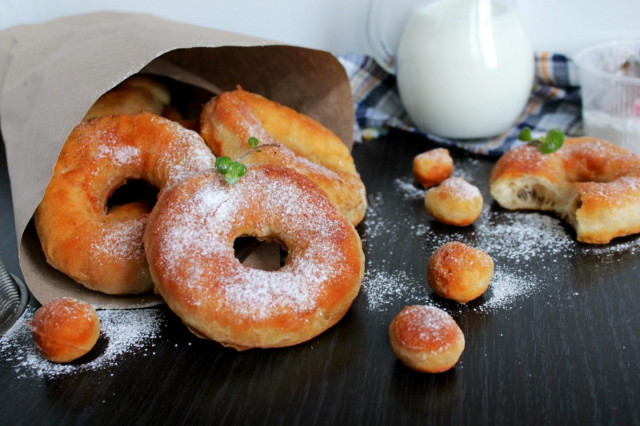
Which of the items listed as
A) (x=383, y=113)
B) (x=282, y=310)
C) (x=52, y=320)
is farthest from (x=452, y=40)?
(x=52, y=320)

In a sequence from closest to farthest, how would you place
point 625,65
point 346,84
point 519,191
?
1. point 519,191
2. point 346,84
3. point 625,65

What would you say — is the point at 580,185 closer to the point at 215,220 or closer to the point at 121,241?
the point at 215,220

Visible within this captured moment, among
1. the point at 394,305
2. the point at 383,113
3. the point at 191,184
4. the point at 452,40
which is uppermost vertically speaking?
the point at 191,184

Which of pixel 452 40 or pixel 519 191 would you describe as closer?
pixel 519 191

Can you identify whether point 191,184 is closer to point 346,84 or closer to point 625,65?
point 346,84

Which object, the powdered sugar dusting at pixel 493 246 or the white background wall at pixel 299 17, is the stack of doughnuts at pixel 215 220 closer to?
the powdered sugar dusting at pixel 493 246

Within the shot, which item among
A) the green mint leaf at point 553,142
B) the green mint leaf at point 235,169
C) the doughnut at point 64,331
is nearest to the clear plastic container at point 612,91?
the green mint leaf at point 553,142
